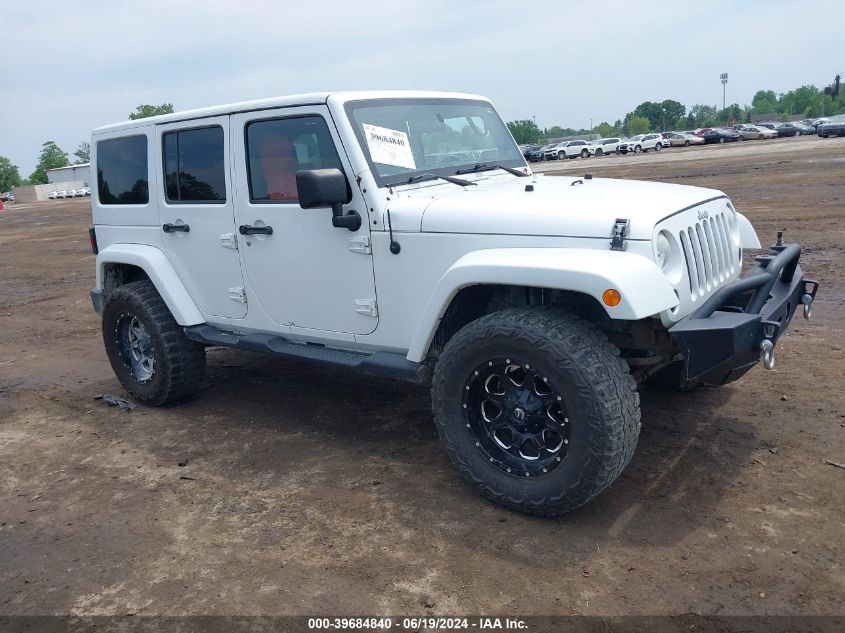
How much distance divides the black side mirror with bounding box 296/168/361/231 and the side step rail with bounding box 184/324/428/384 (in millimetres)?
744

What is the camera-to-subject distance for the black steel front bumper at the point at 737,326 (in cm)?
317

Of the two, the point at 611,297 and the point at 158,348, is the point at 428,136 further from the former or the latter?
the point at 158,348

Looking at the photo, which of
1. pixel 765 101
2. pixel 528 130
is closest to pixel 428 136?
pixel 528 130

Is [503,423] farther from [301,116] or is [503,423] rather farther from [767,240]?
[767,240]

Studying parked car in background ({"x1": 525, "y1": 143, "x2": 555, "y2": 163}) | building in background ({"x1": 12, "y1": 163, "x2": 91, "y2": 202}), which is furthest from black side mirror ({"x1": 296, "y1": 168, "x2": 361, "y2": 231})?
building in background ({"x1": 12, "y1": 163, "x2": 91, "y2": 202})

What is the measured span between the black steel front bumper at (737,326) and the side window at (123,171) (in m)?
3.98

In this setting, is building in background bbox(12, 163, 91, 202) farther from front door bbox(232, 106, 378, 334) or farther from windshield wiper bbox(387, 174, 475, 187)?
windshield wiper bbox(387, 174, 475, 187)

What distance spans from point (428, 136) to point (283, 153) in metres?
0.89

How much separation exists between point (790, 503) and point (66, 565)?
3488 millimetres

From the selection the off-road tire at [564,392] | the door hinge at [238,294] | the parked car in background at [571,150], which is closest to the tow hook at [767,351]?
the off-road tire at [564,392]

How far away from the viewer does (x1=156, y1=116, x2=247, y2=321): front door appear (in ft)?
15.7

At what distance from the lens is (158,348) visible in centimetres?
529

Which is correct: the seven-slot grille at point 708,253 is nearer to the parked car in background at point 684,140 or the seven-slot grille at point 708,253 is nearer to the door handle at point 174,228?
the door handle at point 174,228

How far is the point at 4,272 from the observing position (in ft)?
48.4
